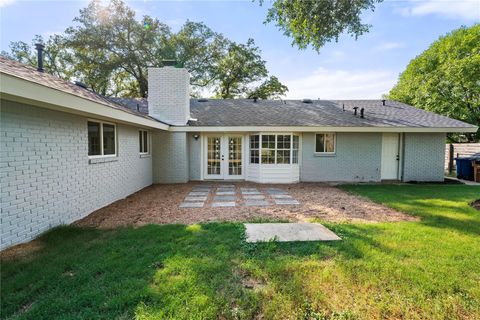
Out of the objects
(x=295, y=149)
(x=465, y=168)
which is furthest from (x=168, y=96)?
(x=465, y=168)

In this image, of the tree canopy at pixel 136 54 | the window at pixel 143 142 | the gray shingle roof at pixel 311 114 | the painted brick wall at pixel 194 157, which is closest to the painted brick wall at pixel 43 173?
the window at pixel 143 142

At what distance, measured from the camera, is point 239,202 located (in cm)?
675

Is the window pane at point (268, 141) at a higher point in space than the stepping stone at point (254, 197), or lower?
higher

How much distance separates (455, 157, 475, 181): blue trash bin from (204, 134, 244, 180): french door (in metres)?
10.8

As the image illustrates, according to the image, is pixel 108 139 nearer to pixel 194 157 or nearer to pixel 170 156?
pixel 170 156

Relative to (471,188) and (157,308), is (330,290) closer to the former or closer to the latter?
(157,308)

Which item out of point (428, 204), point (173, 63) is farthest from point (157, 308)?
point (173, 63)

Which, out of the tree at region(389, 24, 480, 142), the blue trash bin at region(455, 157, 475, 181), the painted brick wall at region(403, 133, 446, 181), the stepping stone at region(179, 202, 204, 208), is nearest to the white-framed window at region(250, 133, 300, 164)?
the stepping stone at region(179, 202, 204, 208)

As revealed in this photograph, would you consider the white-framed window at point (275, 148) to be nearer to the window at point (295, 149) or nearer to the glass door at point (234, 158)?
the window at point (295, 149)

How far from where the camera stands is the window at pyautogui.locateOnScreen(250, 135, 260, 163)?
33.5 feet

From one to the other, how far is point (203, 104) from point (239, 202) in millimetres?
8171

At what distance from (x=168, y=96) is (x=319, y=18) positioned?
21.6 ft

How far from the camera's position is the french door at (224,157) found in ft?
35.2

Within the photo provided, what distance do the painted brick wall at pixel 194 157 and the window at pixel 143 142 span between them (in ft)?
6.05
